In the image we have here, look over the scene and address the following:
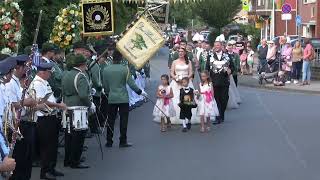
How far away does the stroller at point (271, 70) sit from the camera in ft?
86.3

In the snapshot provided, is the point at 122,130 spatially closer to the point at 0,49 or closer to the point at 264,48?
the point at 0,49

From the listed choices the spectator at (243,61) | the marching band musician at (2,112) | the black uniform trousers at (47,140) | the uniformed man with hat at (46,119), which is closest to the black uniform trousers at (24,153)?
the uniformed man with hat at (46,119)

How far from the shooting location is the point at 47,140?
960cm

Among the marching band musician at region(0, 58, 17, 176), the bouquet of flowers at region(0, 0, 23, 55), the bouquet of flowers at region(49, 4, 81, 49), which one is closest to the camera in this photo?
the marching band musician at region(0, 58, 17, 176)

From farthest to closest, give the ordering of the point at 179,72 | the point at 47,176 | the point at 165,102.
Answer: the point at 179,72 → the point at 165,102 → the point at 47,176

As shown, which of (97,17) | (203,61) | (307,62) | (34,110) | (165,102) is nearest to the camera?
(34,110)

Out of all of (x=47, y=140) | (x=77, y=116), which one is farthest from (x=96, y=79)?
(x=47, y=140)

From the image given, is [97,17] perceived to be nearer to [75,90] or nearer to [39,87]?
[75,90]

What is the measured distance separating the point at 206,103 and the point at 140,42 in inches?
144

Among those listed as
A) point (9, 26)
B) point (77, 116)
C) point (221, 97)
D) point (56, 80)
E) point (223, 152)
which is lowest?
point (223, 152)

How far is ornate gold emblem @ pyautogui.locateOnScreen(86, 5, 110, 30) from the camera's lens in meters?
12.0

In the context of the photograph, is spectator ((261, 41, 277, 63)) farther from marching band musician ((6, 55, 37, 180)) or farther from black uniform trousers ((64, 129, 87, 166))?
marching band musician ((6, 55, 37, 180))

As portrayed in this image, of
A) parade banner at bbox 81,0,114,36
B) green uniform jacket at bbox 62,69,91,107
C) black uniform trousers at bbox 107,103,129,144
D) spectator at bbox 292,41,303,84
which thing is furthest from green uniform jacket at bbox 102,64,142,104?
spectator at bbox 292,41,303,84

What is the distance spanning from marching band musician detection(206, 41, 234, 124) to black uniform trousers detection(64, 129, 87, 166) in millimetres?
5575
